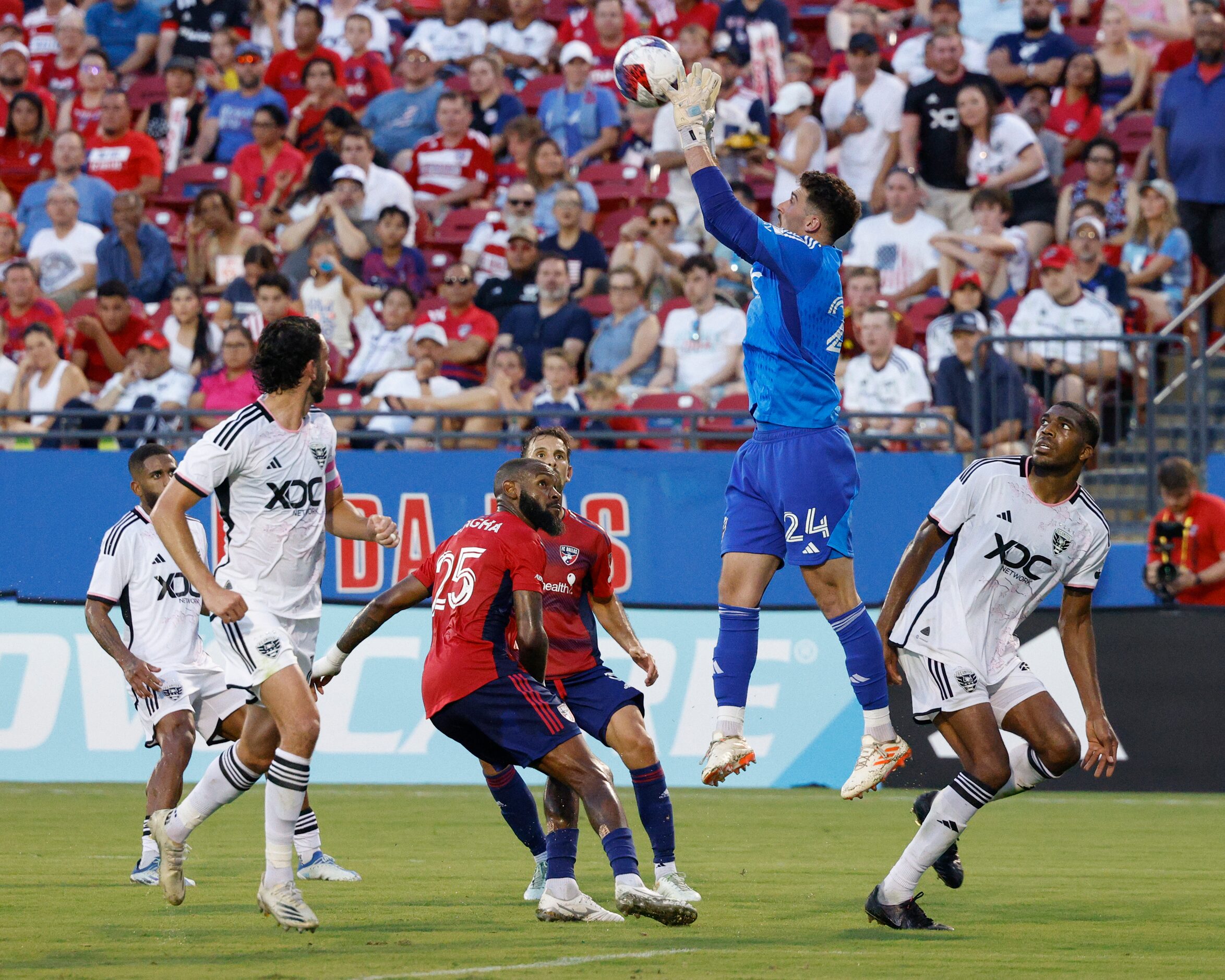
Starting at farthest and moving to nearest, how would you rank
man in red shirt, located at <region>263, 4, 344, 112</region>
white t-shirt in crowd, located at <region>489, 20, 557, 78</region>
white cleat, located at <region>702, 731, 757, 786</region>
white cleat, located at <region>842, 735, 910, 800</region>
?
white t-shirt in crowd, located at <region>489, 20, 557, 78</region>
man in red shirt, located at <region>263, 4, 344, 112</region>
white cleat, located at <region>842, 735, 910, 800</region>
white cleat, located at <region>702, 731, 757, 786</region>

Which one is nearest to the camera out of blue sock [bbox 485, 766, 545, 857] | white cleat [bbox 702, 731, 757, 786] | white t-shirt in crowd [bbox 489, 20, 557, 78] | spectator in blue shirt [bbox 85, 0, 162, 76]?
white cleat [bbox 702, 731, 757, 786]

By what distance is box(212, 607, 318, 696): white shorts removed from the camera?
731 cm

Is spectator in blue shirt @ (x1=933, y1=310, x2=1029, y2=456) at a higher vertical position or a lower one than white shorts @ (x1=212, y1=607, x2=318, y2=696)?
lower

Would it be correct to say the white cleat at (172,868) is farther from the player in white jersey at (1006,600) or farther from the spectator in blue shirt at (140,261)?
the spectator in blue shirt at (140,261)

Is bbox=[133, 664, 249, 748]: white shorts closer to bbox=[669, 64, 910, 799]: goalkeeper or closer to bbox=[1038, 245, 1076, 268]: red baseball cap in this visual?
bbox=[669, 64, 910, 799]: goalkeeper

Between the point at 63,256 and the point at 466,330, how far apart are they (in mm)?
5075

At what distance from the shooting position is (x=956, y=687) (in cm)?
775

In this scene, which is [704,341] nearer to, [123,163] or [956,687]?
[123,163]

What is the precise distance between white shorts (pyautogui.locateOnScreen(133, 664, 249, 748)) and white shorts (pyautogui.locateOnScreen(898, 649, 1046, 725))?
3.66 m

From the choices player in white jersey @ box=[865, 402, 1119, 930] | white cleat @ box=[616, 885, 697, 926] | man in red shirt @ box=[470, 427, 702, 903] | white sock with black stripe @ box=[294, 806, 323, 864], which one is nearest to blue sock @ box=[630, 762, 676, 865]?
man in red shirt @ box=[470, 427, 702, 903]

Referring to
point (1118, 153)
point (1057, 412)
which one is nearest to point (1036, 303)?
point (1118, 153)

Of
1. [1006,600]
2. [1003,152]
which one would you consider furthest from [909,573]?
[1003,152]

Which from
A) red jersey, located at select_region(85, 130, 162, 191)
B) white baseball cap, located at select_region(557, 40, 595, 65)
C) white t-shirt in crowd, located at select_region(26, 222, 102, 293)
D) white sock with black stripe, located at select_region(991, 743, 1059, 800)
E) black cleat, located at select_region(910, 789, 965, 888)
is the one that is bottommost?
black cleat, located at select_region(910, 789, 965, 888)

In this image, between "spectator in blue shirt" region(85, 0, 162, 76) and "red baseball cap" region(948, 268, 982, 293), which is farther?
"spectator in blue shirt" region(85, 0, 162, 76)
